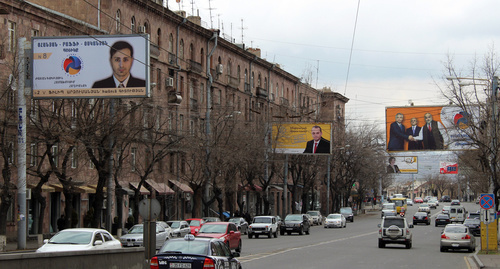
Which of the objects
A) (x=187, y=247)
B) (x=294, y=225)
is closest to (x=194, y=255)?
(x=187, y=247)

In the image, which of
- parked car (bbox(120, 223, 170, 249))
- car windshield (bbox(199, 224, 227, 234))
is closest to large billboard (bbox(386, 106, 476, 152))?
parked car (bbox(120, 223, 170, 249))

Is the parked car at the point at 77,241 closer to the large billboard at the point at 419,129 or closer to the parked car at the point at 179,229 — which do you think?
the parked car at the point at 179,229

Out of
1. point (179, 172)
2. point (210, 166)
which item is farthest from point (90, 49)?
point (179, 172)

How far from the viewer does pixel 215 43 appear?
6325 centimetres

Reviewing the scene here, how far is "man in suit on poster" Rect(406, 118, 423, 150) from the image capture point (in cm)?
4775

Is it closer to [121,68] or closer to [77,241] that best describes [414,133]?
[121,68]

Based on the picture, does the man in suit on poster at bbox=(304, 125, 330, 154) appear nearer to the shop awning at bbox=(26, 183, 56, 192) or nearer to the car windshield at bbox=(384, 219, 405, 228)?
the car windshield at bbox=(384, 219, 405, 228)

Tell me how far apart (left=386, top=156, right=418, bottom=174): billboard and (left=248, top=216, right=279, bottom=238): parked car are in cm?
6148

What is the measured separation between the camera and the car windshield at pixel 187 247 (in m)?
16.0

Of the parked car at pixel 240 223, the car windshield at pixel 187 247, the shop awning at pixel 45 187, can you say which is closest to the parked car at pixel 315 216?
the parked car at pixel 240 223

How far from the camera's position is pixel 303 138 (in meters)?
58.7

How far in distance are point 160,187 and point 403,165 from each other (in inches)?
2697

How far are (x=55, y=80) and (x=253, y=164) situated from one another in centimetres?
3242

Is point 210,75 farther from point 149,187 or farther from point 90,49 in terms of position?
point 90,49
